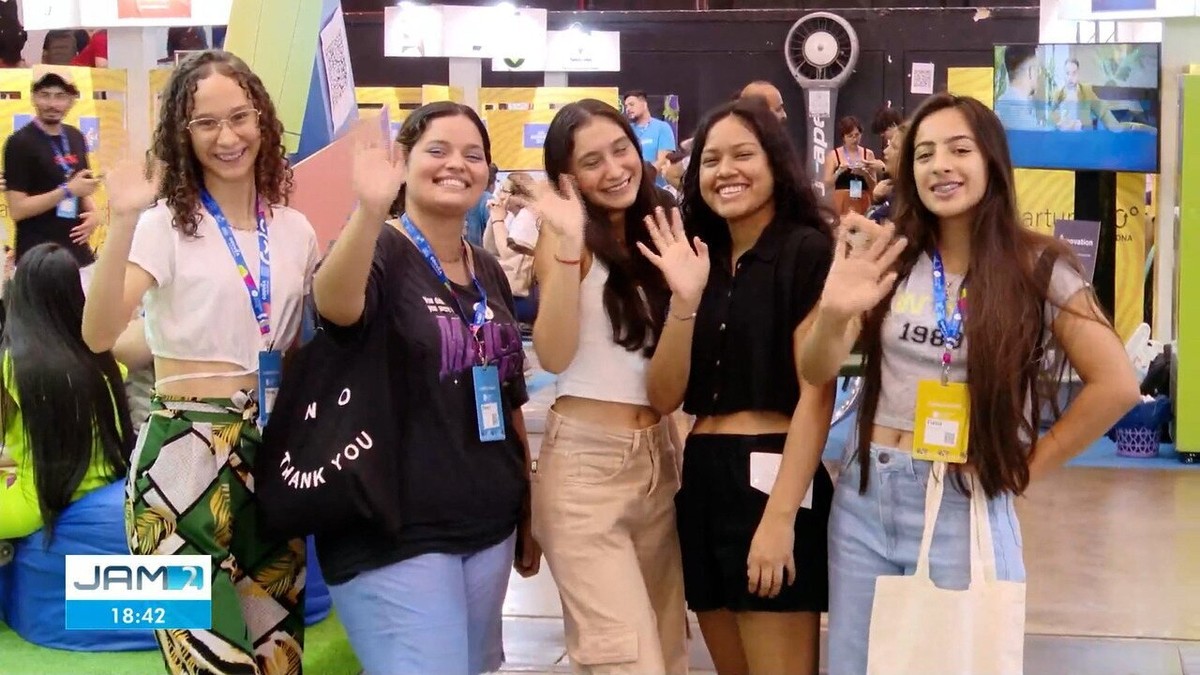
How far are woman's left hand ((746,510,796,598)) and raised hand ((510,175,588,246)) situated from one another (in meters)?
0.61

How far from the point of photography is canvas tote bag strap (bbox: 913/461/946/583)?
212 centimetres

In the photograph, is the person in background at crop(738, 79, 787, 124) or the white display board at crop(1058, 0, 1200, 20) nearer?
the person in background at crop(738, 79, 787, 124)

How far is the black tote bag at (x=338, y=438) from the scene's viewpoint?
2.17 metres

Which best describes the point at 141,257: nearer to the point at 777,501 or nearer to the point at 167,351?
the point at 167,351

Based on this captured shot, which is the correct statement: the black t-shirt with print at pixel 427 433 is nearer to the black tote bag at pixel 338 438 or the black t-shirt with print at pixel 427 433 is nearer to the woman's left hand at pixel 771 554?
the black tote bag at pixel 338 438

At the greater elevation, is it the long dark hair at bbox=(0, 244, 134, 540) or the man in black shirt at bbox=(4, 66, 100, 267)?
the man in black shirt at bbox=(4, 66, 100, 267)

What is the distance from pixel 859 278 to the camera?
7.00 ft

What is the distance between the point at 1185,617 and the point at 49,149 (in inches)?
205

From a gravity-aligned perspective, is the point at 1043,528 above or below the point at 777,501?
below

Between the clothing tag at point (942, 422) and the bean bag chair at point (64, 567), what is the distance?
2.00 meters

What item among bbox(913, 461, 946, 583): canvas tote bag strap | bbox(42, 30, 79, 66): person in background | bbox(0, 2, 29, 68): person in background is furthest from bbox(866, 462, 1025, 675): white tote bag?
bbox(42, 30, 79, 66): person in background

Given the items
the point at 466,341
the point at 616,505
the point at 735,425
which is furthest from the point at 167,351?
the point at 735,425

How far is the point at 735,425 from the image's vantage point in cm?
243

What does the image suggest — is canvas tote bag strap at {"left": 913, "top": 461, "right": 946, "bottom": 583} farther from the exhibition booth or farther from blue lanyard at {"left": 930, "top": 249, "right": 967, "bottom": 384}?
the exhibition booth
